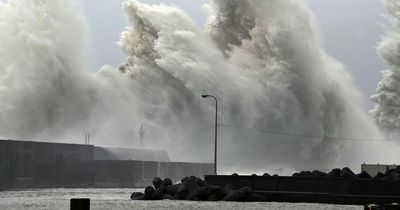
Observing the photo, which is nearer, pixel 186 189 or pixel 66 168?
pixel 186 189

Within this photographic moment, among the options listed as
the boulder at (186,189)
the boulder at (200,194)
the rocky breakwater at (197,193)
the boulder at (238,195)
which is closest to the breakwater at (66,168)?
the rocky breakwater at (197,193)

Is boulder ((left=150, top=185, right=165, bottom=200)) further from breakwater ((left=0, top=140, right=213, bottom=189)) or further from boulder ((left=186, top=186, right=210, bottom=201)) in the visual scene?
breakwater ((left=0, top=140, right=213, bottom=189))

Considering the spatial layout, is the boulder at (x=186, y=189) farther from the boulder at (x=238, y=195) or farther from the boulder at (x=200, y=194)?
the boulder at (x=238, y=195)

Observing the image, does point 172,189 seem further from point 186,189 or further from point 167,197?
point 186,189

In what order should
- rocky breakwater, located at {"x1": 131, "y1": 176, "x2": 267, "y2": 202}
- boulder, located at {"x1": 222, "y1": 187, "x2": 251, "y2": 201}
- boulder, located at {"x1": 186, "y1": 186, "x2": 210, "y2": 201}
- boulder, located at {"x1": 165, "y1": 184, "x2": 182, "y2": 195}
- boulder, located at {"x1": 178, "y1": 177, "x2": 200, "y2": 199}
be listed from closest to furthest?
1. boulder, located at {"x1": 222, "y1": 187, "x2": 251, "y2": 201}
2. rocky breakwater, located at {"x1": 131, "y1": 176, "x2": 267, "y2": 202}
3. boulder, located at {"x1": 186, "y1": 186, "x2": 210, "y2": 201}
4. boulder, located at {"x1": 178, "y1": 177, "x2": 200, "y2": 199}
5. boulder, located at {"x1": 165, "y1": 184, "x2": 182, "y2": 195}

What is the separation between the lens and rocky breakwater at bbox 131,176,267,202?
102ft

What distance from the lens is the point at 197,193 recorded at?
31969mm

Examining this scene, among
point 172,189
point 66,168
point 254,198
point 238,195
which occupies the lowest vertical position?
point 254,198

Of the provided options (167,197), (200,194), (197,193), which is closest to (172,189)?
(167,197)

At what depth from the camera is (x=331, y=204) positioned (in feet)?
94.7

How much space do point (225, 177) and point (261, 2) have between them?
4665 centimetres

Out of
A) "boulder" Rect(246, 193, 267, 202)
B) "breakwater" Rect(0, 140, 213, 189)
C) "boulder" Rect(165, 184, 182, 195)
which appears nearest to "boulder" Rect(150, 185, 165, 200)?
"boulder" Rect(165, 184, 182, 195)

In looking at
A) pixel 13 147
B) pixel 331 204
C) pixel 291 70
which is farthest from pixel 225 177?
pixel 291 70

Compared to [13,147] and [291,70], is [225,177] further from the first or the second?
[291,70]
